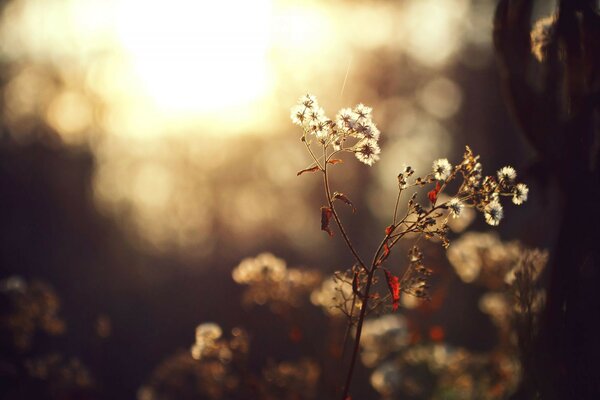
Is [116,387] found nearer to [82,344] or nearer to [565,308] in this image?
[565,308]

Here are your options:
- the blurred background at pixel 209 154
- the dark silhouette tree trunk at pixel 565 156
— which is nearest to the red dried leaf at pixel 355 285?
the dark silhouette tree trunk at pixel 565 156

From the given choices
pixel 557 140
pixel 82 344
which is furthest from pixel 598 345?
pixel 82 344

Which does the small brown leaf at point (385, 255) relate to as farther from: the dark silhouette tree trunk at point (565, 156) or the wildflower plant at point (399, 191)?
the dark silhouette tree trunk at point (565, 156)

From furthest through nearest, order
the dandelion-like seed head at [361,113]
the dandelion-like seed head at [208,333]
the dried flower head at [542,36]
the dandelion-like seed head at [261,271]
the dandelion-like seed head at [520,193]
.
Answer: the dandelion-like seed head at [261,271]
the dandelion-like seed head at [208,333]
the dried flower head at [542,36]
the dandelion-like seed head at [361,113]
the dandelion-like seed head at [520,193]

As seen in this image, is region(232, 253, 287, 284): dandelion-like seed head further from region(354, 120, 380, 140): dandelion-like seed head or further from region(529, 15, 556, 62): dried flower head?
region(529, 15, 556, 62): dried flower head

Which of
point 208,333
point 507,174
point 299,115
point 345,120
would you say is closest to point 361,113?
point 345,120

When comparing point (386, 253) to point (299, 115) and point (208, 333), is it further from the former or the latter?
point (208, 333)
